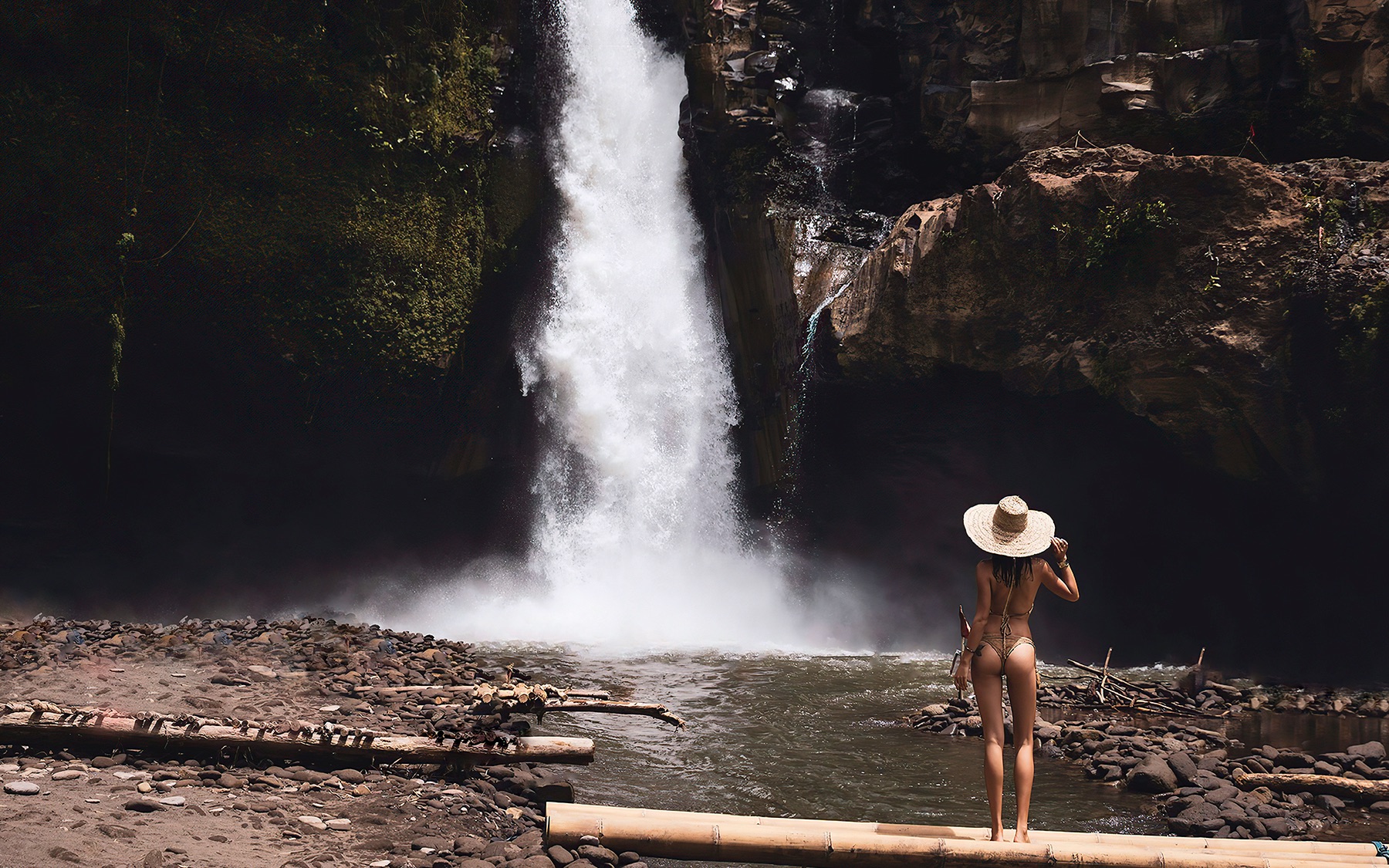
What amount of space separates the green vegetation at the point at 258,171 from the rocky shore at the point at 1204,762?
12984 millimetres

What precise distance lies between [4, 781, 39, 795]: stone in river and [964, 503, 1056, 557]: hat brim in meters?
5.19

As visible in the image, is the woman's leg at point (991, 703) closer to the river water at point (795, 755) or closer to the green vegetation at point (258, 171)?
the river water at point (795, 755)

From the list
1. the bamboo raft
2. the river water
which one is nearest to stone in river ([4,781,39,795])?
the bamboo raft

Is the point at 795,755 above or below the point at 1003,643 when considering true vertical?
below

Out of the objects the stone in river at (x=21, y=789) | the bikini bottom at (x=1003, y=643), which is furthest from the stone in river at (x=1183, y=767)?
the stone in river at (x=21, y=789)

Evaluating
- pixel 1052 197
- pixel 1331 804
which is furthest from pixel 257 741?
pixel 1052 197

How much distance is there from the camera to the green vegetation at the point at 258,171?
14602 millimetres

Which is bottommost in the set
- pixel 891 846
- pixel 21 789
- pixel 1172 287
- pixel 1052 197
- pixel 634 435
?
pixel 21 789

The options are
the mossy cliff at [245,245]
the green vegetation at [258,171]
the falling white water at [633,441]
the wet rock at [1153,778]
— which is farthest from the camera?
the falling white water at [633,441]

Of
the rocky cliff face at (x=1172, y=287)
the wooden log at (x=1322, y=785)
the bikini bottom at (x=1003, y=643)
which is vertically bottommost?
the wooden log at (x=1322, y=785)

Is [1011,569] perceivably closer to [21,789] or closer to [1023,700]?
[1023,700]

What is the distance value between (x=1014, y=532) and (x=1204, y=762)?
4.35 metres

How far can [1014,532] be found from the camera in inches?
195

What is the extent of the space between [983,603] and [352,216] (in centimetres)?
1524
